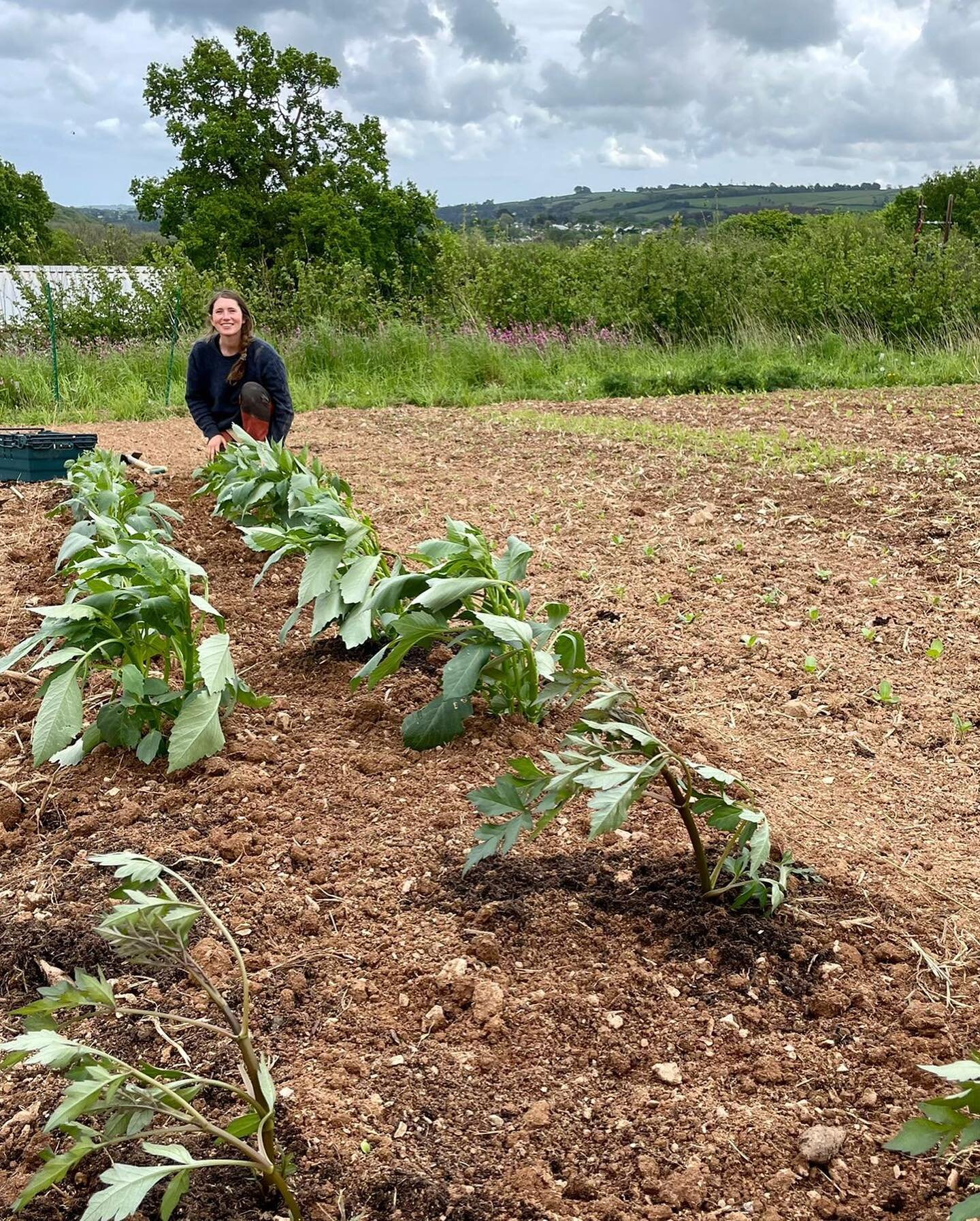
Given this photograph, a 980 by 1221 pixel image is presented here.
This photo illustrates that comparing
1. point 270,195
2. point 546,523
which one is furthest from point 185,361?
point 270,195

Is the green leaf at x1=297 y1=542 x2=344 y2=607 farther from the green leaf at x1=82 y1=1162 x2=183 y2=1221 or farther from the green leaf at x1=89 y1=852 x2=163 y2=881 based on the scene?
the green leaf at x1=82 y1=1162 x2=183 y2=1221

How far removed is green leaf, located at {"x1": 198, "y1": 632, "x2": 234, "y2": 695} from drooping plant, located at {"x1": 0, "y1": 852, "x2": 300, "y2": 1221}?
2.11 ft

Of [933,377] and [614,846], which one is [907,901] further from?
[933,377]

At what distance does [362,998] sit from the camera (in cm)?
195

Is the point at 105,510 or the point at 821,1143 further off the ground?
the point at 105,510

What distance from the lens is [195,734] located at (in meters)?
2.53

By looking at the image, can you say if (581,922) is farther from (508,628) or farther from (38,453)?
(38,453)

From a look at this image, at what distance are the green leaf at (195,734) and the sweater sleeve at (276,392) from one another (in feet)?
12.0

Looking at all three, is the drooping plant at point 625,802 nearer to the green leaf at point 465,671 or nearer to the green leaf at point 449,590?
the green leaf at point 465,671

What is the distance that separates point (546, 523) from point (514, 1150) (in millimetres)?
3796

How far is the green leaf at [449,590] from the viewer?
8.15ft

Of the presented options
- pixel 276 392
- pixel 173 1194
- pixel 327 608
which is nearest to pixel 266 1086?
pixel 173 1194

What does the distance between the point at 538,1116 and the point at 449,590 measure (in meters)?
1.18

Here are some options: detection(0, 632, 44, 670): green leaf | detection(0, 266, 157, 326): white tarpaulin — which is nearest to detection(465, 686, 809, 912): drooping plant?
detection(0, 632, 44, 670): green leaf
